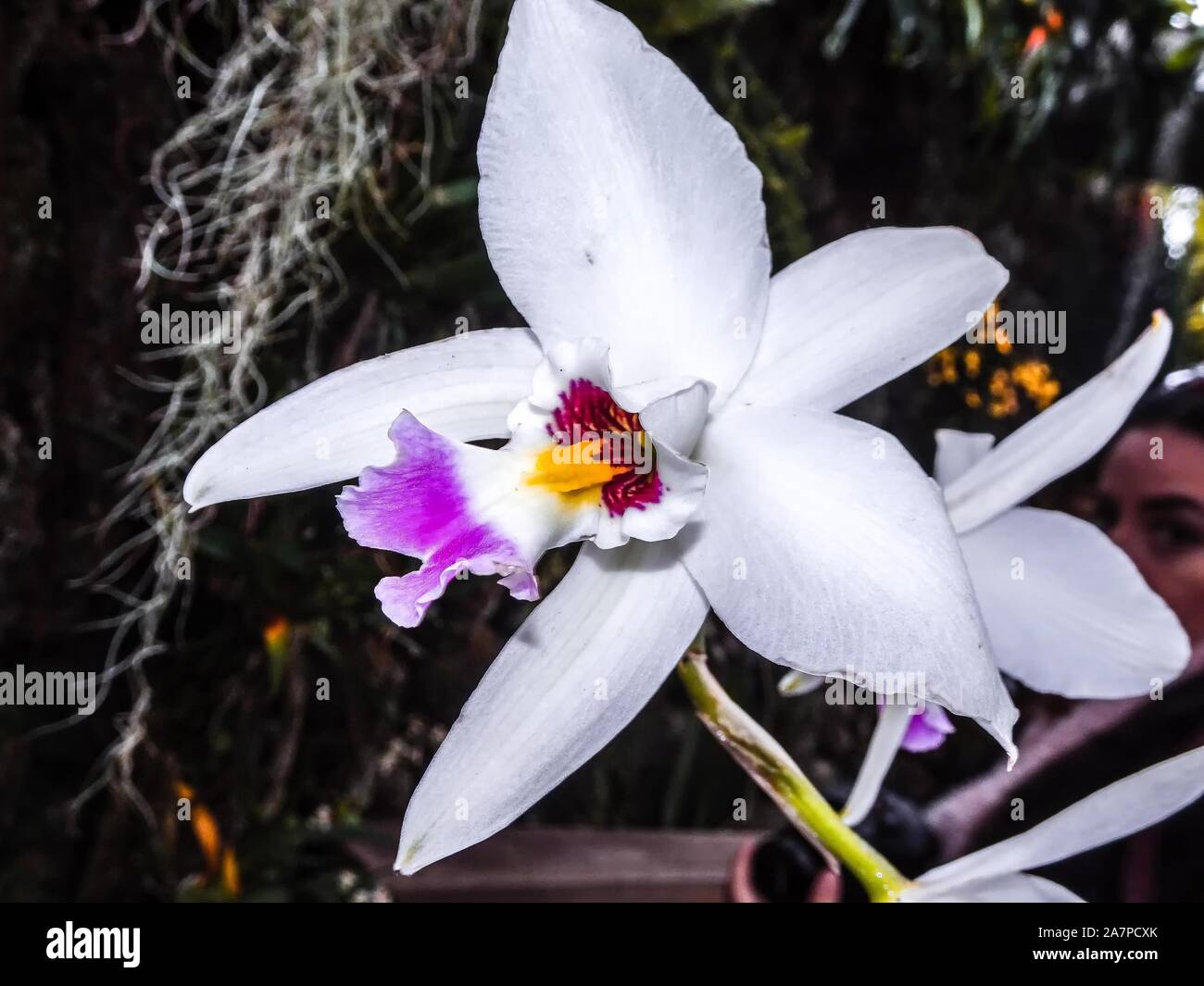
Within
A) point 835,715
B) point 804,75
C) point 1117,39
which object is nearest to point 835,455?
point 835,715

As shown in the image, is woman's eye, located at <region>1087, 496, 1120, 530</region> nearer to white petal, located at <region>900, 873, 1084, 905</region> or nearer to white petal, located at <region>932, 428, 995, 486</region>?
white petal, located at <region>932, 428, 995, 486</region>

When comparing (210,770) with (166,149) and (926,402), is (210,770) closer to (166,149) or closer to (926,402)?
(166,149)

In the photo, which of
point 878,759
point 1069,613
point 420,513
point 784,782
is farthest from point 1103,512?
point 420,513

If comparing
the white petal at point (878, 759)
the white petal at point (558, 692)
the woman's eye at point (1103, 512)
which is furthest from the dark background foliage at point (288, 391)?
the white petal at point (558, 692)

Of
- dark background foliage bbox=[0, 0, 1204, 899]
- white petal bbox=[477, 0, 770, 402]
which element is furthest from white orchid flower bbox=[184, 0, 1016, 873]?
dark background foliage bbox=[0, 0, 1204, 899]

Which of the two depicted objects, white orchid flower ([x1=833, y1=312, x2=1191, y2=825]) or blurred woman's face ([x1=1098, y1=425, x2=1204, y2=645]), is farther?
blurred woman's face ([x1=1098, y1=425, x2=1204, y2=645])

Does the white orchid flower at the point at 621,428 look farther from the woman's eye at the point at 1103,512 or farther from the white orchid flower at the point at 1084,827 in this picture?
the woman's eye at the point at 1103,512

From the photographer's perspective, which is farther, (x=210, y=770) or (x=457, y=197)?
(x=210, y=770)
